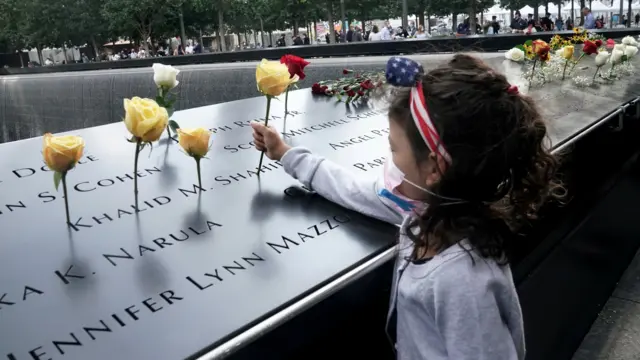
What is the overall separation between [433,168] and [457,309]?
32 cm

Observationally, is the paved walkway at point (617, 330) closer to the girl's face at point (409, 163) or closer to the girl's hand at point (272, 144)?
the girl's hand at point (272, 144)

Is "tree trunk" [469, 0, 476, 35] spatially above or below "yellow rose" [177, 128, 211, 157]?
above

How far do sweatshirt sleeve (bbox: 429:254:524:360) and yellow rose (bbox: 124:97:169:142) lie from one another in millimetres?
925

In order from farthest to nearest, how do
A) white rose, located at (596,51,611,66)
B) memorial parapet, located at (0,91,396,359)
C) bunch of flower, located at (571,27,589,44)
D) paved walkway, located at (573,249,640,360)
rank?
bunch of flower, located at (571,27,589,44) < white rose, located at (596,51,611,66) < paved walkway, located at (573,249,640,360) < memorial parapet, located at (0,91,396,359)

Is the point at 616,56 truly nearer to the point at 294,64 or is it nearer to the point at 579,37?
the point at 579,37

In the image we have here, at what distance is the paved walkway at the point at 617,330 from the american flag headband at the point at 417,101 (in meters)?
2.27

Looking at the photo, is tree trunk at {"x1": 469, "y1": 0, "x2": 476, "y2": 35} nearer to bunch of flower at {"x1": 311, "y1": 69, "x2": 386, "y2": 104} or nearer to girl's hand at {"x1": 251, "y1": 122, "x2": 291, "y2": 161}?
bunch of flower at {"x1": 311, "y1": 69, "x2": 386, "y2": 104}

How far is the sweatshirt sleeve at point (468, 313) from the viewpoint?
1268 mm

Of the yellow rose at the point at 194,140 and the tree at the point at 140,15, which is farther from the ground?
the tree at the point at 140,15

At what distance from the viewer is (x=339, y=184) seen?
2037mm

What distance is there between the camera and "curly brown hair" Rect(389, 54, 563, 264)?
1321 millimetres

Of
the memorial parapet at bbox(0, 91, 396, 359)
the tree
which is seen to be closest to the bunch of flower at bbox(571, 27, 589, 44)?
the memorial parapet at bbox(0, 91, 396, 359)

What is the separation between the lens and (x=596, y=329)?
11.0ft

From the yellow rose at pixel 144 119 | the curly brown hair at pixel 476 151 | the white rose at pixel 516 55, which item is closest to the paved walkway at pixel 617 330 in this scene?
the curly brown hair at pixel 476 151
